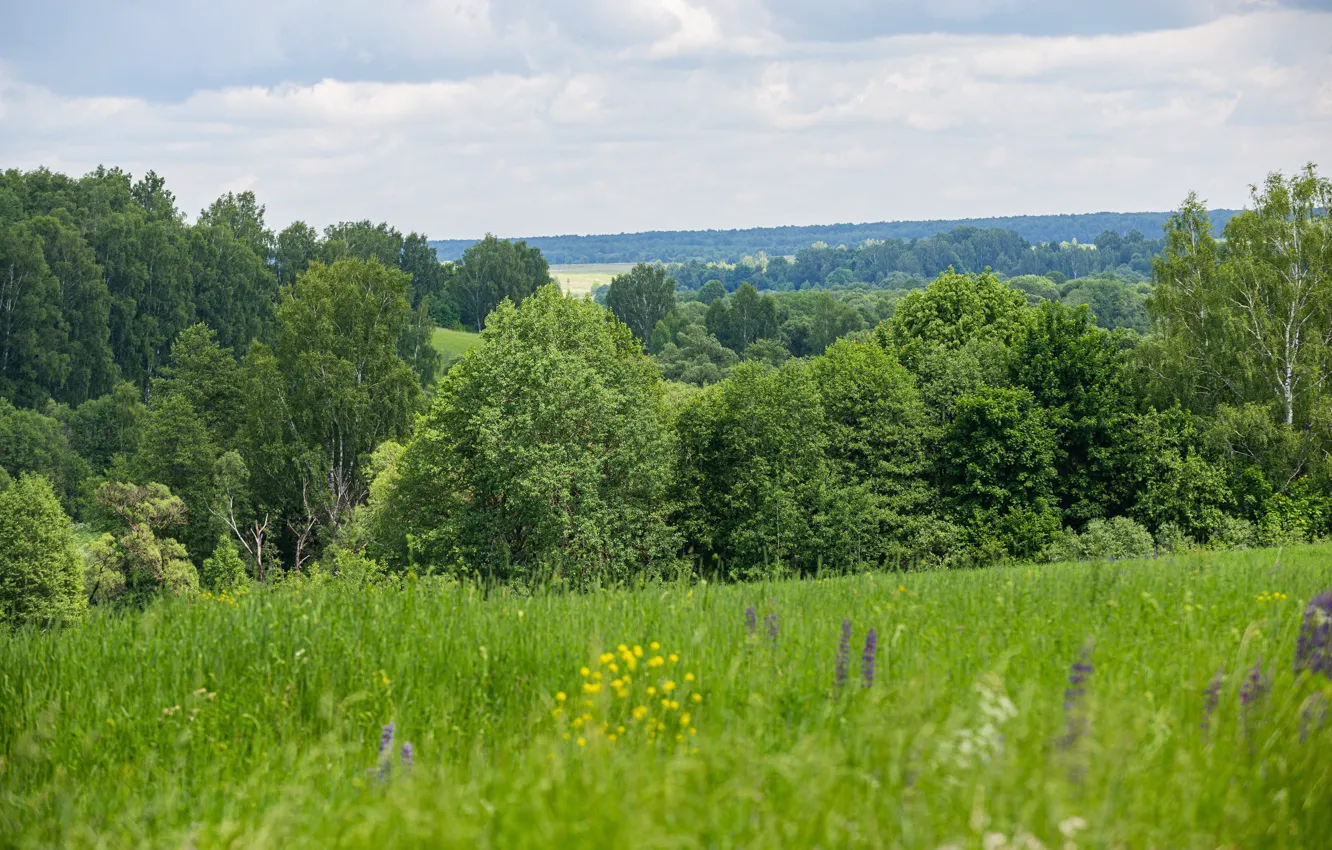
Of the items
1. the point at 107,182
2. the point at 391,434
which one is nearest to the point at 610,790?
the point at 391,434

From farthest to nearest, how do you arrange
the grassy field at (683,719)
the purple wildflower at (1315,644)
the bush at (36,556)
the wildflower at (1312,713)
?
the bush at (36,556) < the purple wildflower at (1315,644) < the wildflower at (1312,713) < the grassy field at (683,719)

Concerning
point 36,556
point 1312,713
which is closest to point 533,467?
point 36,556

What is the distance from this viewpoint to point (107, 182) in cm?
13038

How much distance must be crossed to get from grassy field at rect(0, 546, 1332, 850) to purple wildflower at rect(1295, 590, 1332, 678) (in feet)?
0.63

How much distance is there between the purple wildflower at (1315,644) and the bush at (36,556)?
43414 millimetres

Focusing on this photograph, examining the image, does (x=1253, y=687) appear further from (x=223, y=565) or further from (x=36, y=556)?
(x=223, y=565)

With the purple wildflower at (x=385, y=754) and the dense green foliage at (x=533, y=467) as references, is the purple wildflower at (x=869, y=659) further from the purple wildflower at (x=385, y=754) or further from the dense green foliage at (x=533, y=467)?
the dense green foliage at (x=533, y=467)

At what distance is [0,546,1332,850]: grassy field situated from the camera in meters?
4.16

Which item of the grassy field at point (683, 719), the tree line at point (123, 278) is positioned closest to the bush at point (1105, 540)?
the grassy field at point (683, 719)

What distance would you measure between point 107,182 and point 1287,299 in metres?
124

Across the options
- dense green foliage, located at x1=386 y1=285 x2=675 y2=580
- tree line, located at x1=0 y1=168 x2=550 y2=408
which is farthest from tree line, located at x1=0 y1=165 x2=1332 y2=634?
tree line, located at x1=0 y1=168 x2=550 y2=408

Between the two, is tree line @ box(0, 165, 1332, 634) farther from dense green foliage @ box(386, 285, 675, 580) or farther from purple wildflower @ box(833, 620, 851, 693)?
purple wildflower @ box(833, 620, 851, 693)

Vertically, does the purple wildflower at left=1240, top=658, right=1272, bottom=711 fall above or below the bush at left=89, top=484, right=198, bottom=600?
above

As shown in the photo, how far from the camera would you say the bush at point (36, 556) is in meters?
43.2
